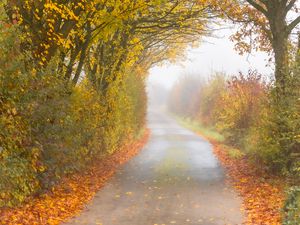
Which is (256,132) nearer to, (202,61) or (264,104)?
(264,104)

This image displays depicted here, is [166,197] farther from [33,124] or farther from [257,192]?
[33,124]

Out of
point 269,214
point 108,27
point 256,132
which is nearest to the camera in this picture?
point 269,214

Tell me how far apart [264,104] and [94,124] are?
17.2 ft

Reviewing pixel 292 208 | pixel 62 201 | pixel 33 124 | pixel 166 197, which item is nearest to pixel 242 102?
pixel 166 197

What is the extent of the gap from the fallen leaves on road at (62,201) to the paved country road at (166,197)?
296 millimetres

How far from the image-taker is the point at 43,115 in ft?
32.1

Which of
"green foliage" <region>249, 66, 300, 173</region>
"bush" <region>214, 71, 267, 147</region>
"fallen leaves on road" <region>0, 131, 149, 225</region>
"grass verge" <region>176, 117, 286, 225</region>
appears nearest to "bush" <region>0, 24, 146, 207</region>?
"fallen leaves on road" <region>0, 131, 149, 225</region>

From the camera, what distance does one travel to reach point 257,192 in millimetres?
12141

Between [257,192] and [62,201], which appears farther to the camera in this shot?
[257,192]

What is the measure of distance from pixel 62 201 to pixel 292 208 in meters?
5.28

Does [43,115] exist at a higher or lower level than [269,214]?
higher

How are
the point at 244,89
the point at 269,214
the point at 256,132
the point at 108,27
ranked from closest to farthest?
the point at 269,214 < the point at 108,27 < the point at 256,132 < the point at 244,89

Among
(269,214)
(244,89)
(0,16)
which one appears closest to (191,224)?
(269,214)

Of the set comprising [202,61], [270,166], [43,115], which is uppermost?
[202,61]
